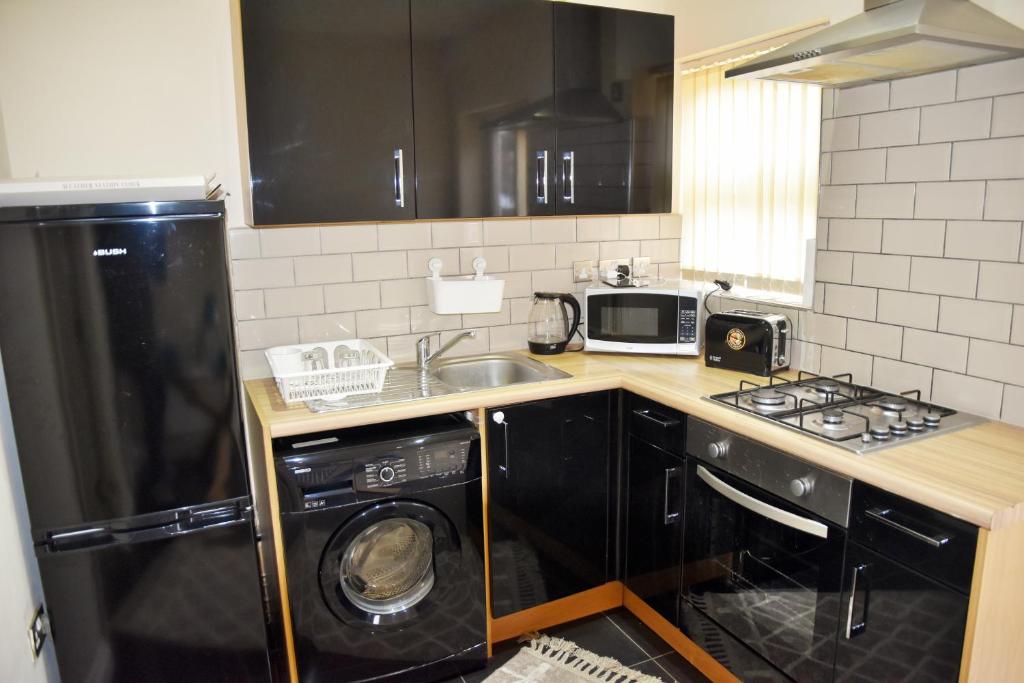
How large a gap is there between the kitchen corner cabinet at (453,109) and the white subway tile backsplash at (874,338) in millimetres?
854

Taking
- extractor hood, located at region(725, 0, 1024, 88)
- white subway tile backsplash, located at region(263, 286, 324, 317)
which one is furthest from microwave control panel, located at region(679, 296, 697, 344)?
white subway tile backsplash, located at region(263, 286, 324, 317)

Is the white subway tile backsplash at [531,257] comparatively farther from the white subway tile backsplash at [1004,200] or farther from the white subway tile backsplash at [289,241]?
the white subway tile backsplash at [1004,200]

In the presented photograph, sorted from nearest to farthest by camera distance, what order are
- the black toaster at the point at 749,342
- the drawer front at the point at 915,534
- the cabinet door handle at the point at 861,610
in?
the drawer front at the point at 915,534 < the cabinet door handle at the point at 861,610 < the black toaster at the point at 749,342

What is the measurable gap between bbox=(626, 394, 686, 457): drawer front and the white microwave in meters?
0.39

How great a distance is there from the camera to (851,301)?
2371mm

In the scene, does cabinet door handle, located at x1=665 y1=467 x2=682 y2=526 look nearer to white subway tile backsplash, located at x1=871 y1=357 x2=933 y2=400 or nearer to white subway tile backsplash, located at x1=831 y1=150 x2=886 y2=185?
white subway tile backsplash, located at x1=871 y1=357 x2=933 y2=400

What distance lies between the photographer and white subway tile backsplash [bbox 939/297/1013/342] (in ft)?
6.35

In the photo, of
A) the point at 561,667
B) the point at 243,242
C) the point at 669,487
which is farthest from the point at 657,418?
the point at 243,242

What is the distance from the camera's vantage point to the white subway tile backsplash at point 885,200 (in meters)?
2.15

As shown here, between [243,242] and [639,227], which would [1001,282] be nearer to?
[639,227]

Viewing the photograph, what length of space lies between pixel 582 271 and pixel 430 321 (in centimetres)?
68

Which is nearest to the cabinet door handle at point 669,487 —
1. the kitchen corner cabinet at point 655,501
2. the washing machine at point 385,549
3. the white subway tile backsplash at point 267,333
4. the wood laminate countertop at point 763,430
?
the kitchen corner cabinet at point 655,501

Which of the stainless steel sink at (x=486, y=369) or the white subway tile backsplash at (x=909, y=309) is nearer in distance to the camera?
the white subway tile backsplash at (x=909, y=309)

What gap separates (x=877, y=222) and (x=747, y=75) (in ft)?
2.24
